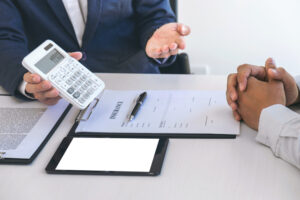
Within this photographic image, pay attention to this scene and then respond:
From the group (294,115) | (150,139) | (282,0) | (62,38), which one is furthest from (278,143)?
(282,0)

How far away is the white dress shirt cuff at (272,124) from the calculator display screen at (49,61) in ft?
1.52

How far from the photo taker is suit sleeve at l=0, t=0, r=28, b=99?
102 cm

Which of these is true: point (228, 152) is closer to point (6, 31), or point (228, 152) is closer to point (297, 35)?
point (6, 31)

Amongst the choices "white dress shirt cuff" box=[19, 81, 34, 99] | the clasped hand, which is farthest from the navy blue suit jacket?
the clasped hand

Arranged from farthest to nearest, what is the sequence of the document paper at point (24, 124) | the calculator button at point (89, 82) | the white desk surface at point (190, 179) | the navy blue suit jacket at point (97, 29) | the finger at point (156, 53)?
the navy blue suit jacket at point (97, 29) → the finger at point (156, 53) → the calculator button at point (89, 82) → the document paper at point (24, 124) → the white desk surface at point (190, 179)

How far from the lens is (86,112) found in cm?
92

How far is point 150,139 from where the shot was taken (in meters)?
0.80

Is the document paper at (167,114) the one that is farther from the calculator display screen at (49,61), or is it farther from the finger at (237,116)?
the calculator display screen at (49,61)

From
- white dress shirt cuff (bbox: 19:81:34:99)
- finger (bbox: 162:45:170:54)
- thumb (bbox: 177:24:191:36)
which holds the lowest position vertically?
white dress shirt cuff (bbox: 19:81:34:99)

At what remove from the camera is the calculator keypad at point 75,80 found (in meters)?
0.89

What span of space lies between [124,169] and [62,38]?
2.11ft

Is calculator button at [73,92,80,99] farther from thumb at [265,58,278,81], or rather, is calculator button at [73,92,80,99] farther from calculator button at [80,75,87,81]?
thumb at [265,58,278,81]

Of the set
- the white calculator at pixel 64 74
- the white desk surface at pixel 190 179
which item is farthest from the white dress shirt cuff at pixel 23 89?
the white desk surface at pixel 190 179

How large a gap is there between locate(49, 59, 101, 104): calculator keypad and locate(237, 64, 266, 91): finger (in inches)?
12.5
